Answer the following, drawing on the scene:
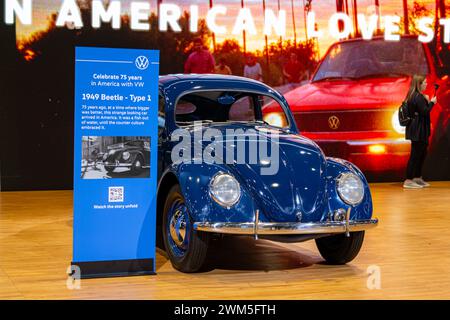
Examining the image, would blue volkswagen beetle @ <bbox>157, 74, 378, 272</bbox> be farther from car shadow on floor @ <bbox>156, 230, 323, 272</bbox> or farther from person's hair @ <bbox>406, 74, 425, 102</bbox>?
person's hair @ <bbox>406, 74, 425, 102</bbox>

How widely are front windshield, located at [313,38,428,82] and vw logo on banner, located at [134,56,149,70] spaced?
282 inches

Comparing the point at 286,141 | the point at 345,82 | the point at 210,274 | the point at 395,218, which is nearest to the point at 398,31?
the point at 345,82

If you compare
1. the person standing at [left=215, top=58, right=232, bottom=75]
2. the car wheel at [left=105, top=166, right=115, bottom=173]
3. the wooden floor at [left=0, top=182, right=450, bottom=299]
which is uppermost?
the person standing at [left=215, top=58, right=232, bottom=75]

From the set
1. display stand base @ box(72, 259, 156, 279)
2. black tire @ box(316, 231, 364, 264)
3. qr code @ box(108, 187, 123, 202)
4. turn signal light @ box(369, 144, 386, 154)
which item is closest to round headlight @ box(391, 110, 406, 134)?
turn signal light @ box(369, 144, 386, 154)

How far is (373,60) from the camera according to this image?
11969 mm

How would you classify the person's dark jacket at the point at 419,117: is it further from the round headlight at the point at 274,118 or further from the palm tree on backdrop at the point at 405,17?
the round headlight at the point at 274,118

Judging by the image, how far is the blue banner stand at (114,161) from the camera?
193 inches

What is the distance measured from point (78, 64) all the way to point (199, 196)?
1181mm

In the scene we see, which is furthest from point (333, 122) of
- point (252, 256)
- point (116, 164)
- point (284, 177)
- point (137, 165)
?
point (116, 164)

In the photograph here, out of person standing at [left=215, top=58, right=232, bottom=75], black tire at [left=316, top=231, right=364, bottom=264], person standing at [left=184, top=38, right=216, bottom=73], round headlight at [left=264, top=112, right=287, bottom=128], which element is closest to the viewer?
black tire at [left=316, top=231, right=364, bottom=264]

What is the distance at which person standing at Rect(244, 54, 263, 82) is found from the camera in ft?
38.6

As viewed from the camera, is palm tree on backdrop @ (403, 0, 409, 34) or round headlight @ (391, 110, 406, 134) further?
palm tree on backdrop @ (403, 0, 409, 34)

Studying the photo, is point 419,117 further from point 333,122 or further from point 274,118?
point 274,118

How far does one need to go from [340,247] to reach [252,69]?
21.2 feet
